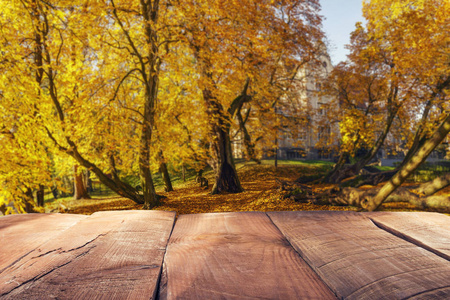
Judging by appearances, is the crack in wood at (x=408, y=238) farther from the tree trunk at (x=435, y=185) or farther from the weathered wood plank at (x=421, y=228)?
the tree trunk at (x=435, y=185)

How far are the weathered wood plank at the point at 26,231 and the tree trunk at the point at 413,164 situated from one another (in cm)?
549

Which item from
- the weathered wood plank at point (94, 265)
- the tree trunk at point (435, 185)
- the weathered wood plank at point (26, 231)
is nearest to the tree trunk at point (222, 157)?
the tree trunk at point (435, 185)

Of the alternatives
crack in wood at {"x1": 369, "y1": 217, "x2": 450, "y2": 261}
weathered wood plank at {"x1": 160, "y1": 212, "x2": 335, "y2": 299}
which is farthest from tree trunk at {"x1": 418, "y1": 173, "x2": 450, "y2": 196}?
weathered wood plank at {"x1": 160, "y1": 212, "x2": 335, "y2": 299}

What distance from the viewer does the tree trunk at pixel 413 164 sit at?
207 inches

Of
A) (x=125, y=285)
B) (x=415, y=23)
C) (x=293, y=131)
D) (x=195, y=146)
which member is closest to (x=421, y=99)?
(x=415, y=23)

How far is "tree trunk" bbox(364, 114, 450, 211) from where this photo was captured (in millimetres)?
5266

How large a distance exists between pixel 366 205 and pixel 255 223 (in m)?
5.28

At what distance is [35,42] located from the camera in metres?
9.36

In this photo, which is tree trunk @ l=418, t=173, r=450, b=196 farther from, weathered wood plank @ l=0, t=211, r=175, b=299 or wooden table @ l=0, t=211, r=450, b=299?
weathered wood plank @ l=0, t=211, r=175, b=299

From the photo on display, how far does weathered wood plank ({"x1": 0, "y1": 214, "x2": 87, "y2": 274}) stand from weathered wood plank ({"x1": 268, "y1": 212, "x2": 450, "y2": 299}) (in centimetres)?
112

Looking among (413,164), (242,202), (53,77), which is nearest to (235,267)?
(413,164)

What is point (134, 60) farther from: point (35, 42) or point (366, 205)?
point (366, 205)

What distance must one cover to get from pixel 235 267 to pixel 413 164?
5.72 meters

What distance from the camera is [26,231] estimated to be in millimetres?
1474
